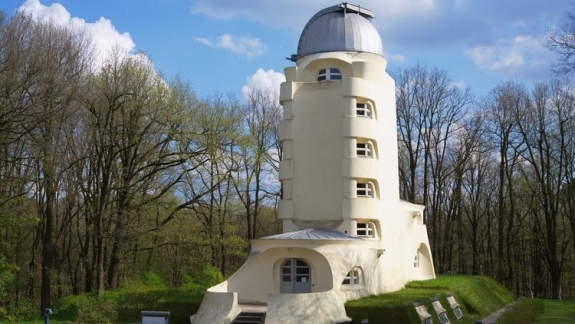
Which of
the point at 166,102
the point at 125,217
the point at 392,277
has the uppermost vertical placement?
the point at 166,102

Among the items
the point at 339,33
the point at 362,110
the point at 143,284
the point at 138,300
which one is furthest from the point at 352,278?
the point at 143,284

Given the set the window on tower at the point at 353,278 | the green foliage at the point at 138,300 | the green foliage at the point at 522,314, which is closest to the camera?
the green foliage at the point at 522,314

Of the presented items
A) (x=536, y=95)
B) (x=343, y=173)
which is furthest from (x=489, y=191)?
(x=343, y=173)

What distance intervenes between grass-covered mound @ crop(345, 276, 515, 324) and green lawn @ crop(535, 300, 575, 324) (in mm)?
2180

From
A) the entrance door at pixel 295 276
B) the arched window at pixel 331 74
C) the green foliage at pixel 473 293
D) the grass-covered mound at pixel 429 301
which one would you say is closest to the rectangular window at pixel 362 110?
Answer: the arched window at pixel 331 74

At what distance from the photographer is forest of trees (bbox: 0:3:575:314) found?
25078 millimetres

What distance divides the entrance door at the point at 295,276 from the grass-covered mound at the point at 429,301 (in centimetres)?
249

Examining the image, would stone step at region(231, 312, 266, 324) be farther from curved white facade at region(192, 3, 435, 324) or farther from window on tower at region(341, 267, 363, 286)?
window on tower at region(341, 267, 363, 286)

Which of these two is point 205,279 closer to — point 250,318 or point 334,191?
point 334,191

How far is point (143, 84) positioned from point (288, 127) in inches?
329

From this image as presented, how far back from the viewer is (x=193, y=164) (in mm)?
32375

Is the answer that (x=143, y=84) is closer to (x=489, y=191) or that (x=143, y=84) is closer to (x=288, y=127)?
(x=288, y=127)

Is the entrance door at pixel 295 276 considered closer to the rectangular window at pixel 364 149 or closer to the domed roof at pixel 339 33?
the rectangular window at pixel 364 149

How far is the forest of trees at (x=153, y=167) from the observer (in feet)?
82.3
